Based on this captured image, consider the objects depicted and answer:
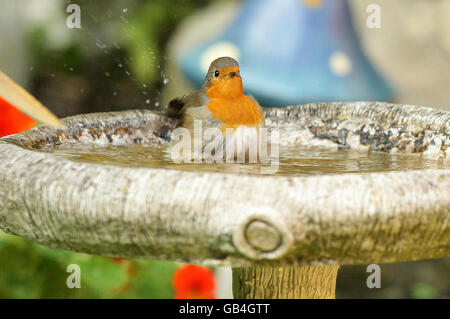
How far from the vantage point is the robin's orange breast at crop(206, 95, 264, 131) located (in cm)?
197

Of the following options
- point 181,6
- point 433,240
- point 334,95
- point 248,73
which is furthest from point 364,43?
point 433,240

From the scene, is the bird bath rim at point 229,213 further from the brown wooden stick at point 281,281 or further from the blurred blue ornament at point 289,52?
the blurred blue ornament at point 289,52

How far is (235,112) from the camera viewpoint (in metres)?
1.99

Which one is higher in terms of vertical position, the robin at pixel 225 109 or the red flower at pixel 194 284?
the robin at pixel 225 109

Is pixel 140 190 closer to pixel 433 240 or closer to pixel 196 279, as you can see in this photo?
pixel 433 240

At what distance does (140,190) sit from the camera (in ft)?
3.57

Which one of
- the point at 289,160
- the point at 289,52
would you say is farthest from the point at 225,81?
the point at 289,52

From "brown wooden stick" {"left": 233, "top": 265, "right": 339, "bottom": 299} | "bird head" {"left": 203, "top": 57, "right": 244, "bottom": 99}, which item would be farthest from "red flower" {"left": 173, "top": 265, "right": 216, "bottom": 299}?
"bird head" {"left": 203, "top": 57, "right": 244, "bottom": 99}

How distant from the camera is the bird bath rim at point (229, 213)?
105 centimetres

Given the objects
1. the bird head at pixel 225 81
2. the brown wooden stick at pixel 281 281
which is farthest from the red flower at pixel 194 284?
the bird head at pixel 225 81

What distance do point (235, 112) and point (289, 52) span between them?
1.93 meters

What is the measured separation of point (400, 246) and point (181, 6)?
3.10m

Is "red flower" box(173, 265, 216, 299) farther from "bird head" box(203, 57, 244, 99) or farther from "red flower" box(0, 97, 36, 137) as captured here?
"red flower" box(0, 97, 36, 137)

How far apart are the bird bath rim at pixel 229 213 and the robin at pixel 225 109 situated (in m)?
0.81
